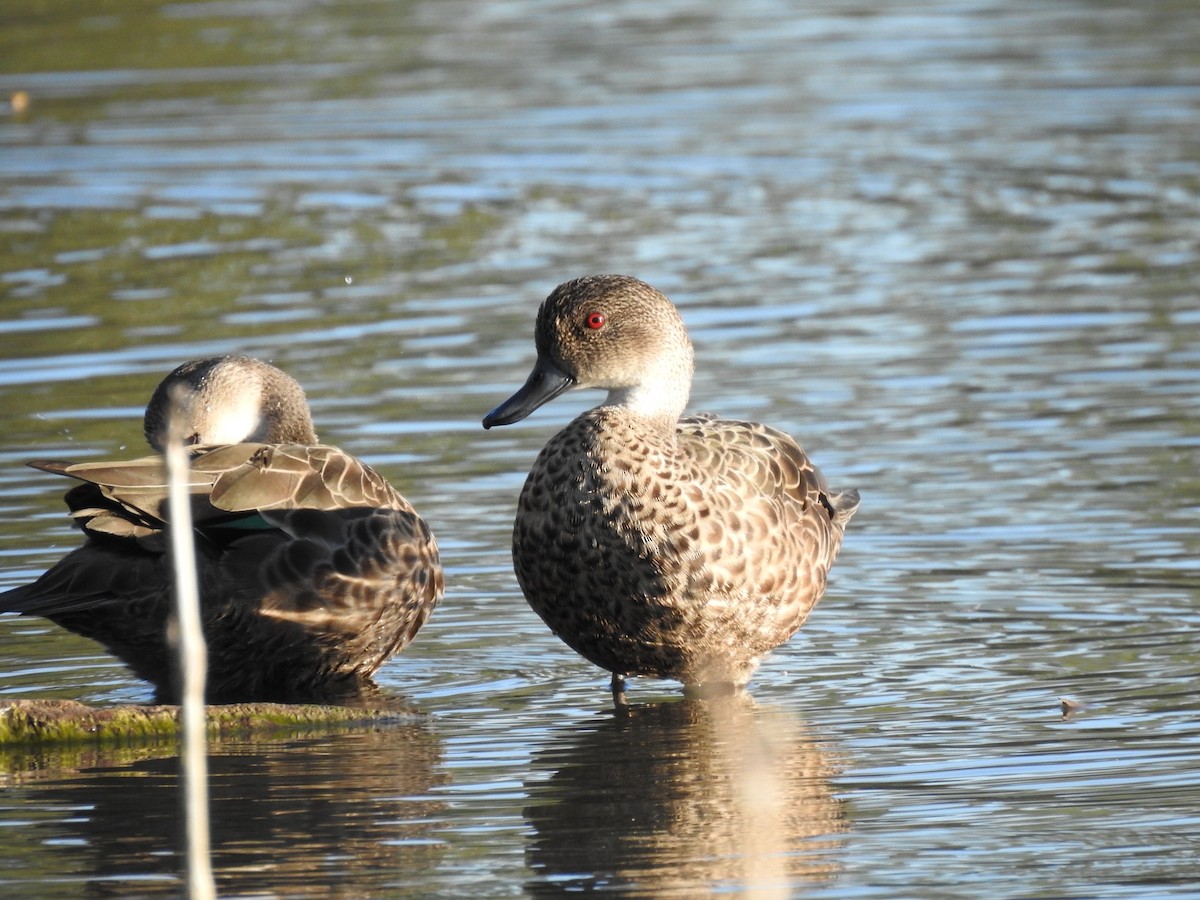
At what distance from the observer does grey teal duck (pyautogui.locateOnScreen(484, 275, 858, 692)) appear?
718cm

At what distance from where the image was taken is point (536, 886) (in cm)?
546

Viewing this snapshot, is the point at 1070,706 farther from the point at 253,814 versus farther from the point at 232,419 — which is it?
the point at 232,419

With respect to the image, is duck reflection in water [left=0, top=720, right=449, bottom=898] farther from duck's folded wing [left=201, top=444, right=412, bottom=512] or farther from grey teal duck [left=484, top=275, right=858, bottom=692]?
duck's folded wing [left=201, top=444, right=412, bottom=512]

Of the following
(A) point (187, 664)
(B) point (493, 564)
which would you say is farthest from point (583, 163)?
(A) point (187, 664)

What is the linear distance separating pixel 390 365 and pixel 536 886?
22.8ft

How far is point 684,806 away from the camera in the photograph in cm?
614

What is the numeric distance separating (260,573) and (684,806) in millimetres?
1946

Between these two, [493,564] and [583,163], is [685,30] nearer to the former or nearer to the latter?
[583,163]

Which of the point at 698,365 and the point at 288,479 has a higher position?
the point at 288,479

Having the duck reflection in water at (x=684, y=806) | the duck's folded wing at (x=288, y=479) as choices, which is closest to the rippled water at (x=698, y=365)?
the duck reflection in water at (x=684, y=806)

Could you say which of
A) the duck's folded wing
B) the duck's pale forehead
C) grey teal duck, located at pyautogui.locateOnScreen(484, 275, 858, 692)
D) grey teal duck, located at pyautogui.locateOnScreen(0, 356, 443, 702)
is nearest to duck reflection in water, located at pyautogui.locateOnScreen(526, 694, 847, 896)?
grey teal duck, located at pyautogui.locateOnScreen(484, 275, 858, 692)

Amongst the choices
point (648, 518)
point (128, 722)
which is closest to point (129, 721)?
point (128, 722)

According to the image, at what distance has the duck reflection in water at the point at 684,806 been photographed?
18.0 feet

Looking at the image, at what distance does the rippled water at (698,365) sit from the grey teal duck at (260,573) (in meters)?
0.28
